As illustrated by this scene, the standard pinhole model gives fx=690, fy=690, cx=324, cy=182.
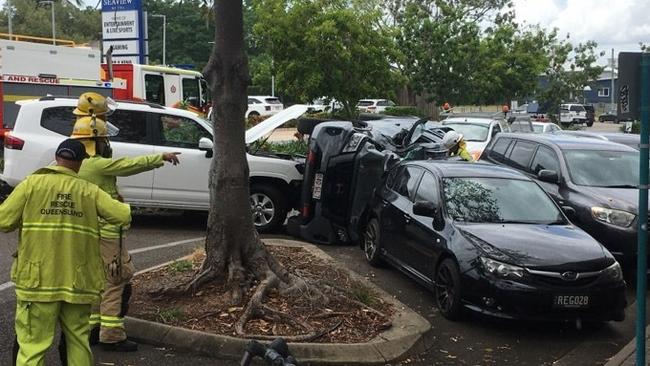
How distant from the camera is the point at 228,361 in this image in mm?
5141

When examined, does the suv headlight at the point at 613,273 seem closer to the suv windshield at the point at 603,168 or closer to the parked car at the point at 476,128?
the suv windshield at the point at 603,168

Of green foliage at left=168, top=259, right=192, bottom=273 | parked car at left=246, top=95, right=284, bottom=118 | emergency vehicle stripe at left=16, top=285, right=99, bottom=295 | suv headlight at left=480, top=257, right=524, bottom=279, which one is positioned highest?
parked car at left=246, top=95, right=284, bottom=118

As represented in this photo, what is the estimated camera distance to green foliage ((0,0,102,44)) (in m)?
60.8

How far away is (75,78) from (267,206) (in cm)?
775

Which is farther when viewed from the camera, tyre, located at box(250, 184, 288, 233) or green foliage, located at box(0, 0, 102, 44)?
green foliage, located at box(0, 0, 102, 44)

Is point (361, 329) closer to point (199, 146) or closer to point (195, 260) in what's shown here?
point (195, 260)

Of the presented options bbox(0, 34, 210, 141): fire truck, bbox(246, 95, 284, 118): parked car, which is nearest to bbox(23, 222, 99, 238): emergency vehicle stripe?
bbox(0, 34, 210, 141): fire truck

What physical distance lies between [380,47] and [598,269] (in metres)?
13.5

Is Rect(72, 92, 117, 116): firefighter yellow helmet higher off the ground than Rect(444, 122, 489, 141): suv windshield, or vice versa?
Rect(72, 92, 117, 116): firefighter yellow helmet

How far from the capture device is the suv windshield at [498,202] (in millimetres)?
7066

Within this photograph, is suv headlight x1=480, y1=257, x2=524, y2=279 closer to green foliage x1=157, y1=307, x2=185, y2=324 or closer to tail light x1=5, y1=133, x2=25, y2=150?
Answer: green foliage x1=157, y1=307, x2=185, y2=324

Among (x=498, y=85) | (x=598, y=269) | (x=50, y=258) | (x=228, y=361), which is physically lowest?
(x=228, y=361)

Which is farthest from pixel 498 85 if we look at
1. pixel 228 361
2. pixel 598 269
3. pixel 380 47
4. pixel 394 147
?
pixel 228 361

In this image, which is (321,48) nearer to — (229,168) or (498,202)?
(498,202)
